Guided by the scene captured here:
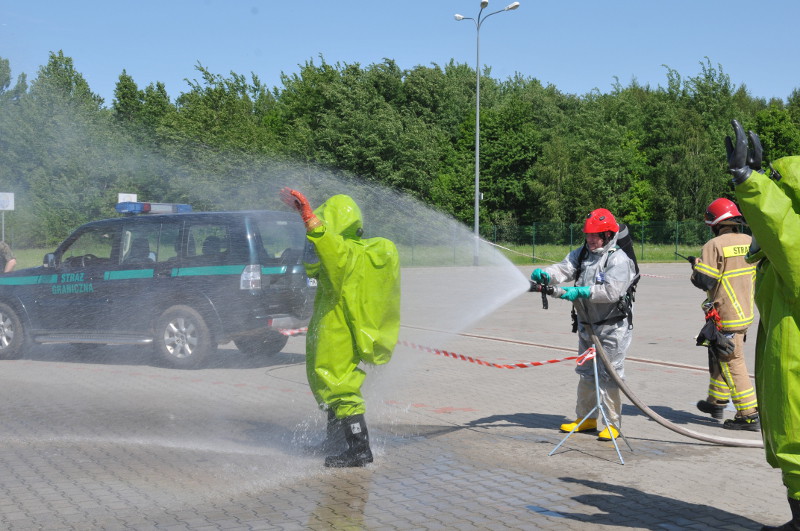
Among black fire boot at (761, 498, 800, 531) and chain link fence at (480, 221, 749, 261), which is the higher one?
chain link fence at (480, 221, 749, 261)

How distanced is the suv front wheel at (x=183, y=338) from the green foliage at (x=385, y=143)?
1383cm

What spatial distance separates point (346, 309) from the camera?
5.59 metres

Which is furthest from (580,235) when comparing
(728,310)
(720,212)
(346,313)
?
(346,313)

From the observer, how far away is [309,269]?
18.9 ft

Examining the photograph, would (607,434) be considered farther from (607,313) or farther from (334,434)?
(334,434)

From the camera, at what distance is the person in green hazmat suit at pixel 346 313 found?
5.51 meters

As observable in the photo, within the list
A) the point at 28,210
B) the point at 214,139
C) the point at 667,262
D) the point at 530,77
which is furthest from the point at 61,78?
the point at 530,77

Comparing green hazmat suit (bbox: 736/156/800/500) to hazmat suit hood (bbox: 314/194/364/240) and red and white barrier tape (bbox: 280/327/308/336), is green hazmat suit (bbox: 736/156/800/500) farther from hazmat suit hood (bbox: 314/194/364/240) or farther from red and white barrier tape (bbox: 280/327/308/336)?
red and white barrier tape (bbox: 280/327/308/336)

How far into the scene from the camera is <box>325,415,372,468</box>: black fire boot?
5.69 metres

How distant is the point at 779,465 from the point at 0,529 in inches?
156

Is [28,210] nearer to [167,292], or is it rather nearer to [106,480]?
[167,292]

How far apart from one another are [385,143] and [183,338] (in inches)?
1356

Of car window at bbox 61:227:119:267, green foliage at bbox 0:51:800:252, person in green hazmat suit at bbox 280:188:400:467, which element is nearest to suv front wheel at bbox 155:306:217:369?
car window at bbox 61:227:119:267

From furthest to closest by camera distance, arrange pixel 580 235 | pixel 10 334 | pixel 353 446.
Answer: pixel 580 235, pixel 10 334, pixel 353 446
